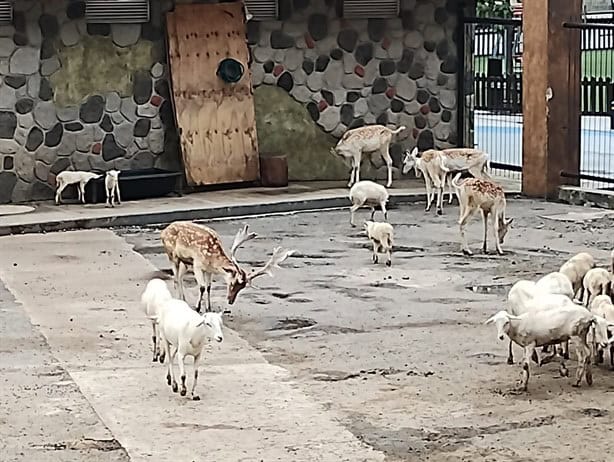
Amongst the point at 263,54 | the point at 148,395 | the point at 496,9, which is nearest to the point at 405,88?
the point at 263,54

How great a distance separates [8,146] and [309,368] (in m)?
7.96

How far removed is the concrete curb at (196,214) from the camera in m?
13.0

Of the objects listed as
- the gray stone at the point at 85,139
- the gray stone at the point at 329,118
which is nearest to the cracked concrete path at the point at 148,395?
the gray stone at the point at 85,139

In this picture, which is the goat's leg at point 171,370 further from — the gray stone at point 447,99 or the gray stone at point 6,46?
the gray stone at point 447,99

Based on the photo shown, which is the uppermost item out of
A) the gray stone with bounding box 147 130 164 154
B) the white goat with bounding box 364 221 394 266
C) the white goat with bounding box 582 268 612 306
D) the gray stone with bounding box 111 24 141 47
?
the gray stone with bounding box 111 24 141 47

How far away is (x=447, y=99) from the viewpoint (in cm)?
1680

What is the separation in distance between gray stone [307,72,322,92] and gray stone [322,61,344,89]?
0.22 feet

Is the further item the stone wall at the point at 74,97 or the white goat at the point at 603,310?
the stone wall at the point at 74,97

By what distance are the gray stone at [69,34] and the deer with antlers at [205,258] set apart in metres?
6.31

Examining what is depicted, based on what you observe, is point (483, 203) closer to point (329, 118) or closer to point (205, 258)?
point (205, 258)

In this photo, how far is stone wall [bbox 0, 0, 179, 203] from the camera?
14.5 metres

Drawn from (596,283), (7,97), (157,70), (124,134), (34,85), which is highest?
(157,70)

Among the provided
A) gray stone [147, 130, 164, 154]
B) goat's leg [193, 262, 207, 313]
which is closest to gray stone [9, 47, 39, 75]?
gray stone [147, 130, 164, 154]

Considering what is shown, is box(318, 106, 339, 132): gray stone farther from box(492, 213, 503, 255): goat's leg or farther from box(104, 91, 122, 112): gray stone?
box(492, 213, 503, 255): goat's leg
